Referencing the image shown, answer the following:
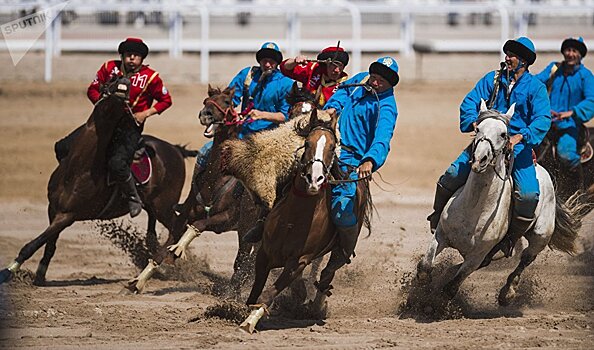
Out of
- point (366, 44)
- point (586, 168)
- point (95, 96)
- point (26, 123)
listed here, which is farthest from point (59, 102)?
point (586, 168)

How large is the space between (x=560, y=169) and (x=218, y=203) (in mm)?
3846

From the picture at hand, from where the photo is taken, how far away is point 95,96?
9828 millimetres

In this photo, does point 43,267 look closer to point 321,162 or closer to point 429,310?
point 429,310

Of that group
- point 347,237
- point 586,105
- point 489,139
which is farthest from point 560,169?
point 347,237

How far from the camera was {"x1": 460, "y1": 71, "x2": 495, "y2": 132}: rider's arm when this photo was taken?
8.27m

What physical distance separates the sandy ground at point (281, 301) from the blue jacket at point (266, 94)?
1522mm

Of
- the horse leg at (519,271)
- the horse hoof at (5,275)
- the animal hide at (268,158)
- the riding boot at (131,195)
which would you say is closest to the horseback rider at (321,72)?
the animal hide at (268,158)

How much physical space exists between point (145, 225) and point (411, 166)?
5242mm

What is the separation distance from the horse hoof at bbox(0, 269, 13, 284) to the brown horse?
1.12m

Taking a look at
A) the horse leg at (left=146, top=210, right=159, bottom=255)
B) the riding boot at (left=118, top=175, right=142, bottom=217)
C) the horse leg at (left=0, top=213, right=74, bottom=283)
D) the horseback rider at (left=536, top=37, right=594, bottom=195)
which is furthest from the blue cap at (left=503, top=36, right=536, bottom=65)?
the horse leg at (left=0, top=213, right=74, bottom=283)

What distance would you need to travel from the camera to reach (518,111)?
27.6 ft

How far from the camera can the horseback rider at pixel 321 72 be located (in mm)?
8742

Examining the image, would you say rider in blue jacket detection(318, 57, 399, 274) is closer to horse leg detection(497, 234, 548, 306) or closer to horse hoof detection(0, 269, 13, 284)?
horse leg detection(497, 234, 548, 306)

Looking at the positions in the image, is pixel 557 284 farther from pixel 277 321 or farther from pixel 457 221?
pixel 277 321
